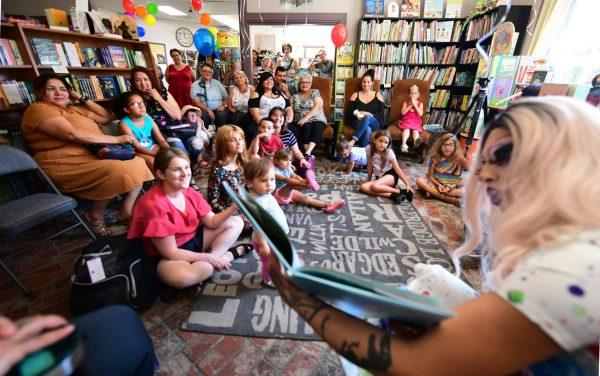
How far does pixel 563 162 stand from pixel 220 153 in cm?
187

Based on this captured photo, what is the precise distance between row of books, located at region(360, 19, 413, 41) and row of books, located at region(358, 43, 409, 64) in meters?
0.11

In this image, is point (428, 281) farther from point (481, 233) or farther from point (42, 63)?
point (42, 63)

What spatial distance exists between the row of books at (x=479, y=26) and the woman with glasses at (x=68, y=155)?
471cm

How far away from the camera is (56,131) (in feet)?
5.92

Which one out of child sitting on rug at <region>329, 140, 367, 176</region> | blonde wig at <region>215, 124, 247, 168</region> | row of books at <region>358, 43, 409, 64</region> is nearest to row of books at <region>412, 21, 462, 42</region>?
row of books at <region>358, 43, 409, 64</region>

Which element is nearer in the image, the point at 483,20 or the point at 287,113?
the point at 287,113

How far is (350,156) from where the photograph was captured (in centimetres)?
326

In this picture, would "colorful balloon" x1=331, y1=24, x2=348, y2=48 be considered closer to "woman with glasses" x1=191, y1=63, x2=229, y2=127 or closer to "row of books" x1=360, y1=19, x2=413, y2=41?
"row of books" x1=360, y1=19, x2=413, y2=41

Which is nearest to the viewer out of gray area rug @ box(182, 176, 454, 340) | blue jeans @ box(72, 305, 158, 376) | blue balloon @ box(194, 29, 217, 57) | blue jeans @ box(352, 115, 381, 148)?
blue jeans @ box(72, 305, 158, 376)

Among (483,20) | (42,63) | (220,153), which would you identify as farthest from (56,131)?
(483,20)

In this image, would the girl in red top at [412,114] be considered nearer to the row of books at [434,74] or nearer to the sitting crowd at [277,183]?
the sitting crowd at [277,183]

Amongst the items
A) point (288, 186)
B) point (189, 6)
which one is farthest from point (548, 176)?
point (189, 6)

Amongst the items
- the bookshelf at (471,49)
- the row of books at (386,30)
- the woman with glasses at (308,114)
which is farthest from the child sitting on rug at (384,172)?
the row of books at (386,30)

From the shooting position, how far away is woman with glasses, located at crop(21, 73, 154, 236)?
1.81m
